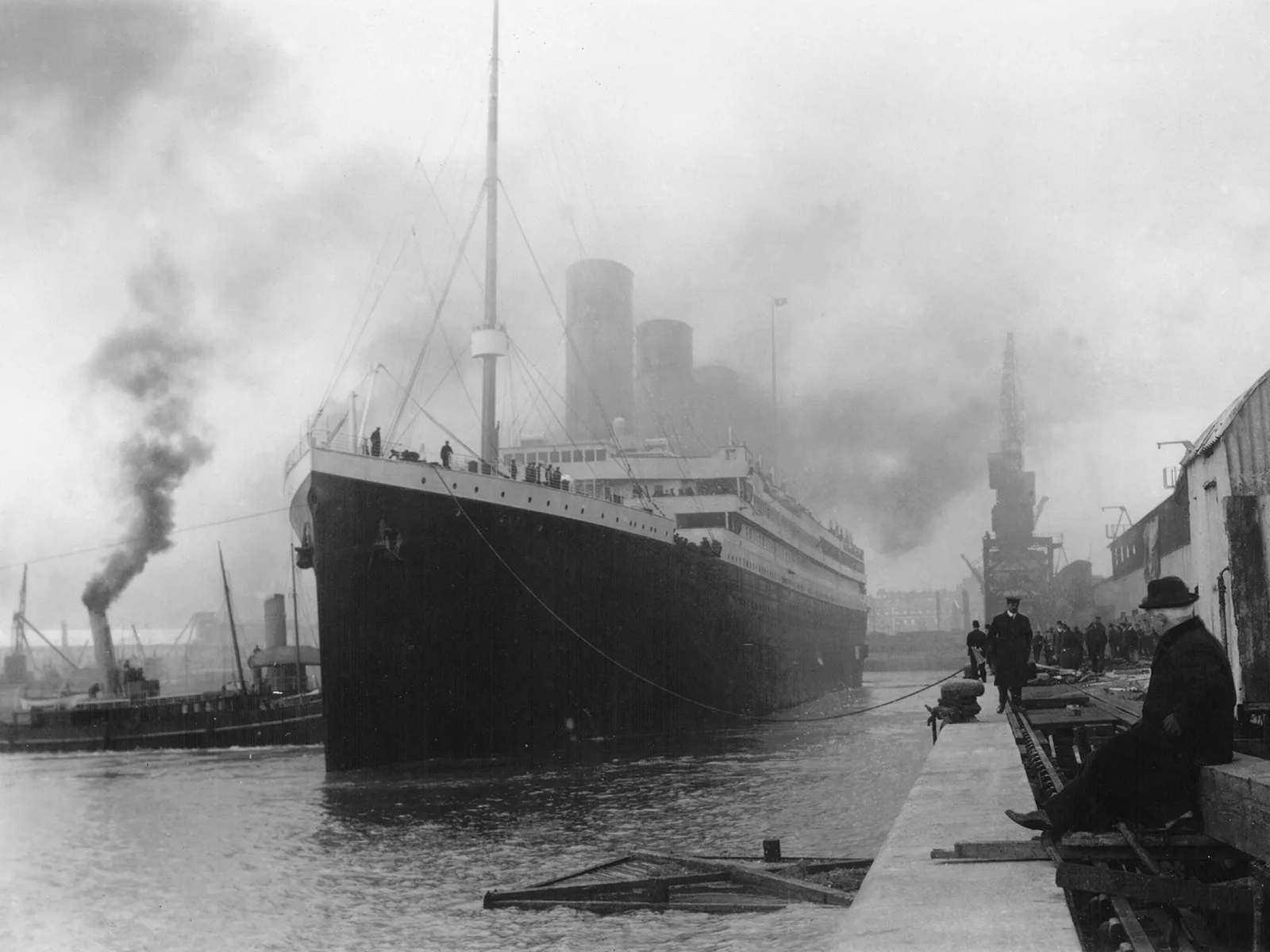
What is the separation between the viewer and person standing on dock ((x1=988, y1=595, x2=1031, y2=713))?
12.4 m

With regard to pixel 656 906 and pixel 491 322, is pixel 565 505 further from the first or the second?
pixel 656 906

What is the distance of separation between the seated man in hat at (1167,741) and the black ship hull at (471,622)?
15157mm

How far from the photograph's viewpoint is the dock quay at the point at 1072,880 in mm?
3785

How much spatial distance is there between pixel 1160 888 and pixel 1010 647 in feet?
29.1

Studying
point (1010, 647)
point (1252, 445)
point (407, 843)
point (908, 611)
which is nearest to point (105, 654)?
point (407, 843)

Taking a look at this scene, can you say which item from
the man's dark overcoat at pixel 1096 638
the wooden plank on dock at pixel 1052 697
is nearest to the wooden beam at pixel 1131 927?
the wooden plank on dock at pixel 1052 697

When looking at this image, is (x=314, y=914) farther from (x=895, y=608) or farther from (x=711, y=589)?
(x=895, y=608)

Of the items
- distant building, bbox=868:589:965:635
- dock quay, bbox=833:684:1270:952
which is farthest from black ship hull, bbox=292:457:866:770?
distant building, bbox=868:589:965:635

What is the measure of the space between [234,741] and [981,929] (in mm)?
33086

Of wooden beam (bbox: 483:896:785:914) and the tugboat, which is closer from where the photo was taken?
wooden beam (bbox: 483:896:785:914)

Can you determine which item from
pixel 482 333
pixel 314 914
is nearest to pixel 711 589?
pixel 482 333

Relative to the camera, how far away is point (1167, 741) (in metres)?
4.86

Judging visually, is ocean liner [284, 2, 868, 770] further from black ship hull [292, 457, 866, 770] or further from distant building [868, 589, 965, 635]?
distant building [868, 589, 965, 635]

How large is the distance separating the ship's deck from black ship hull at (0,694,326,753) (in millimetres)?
29182
